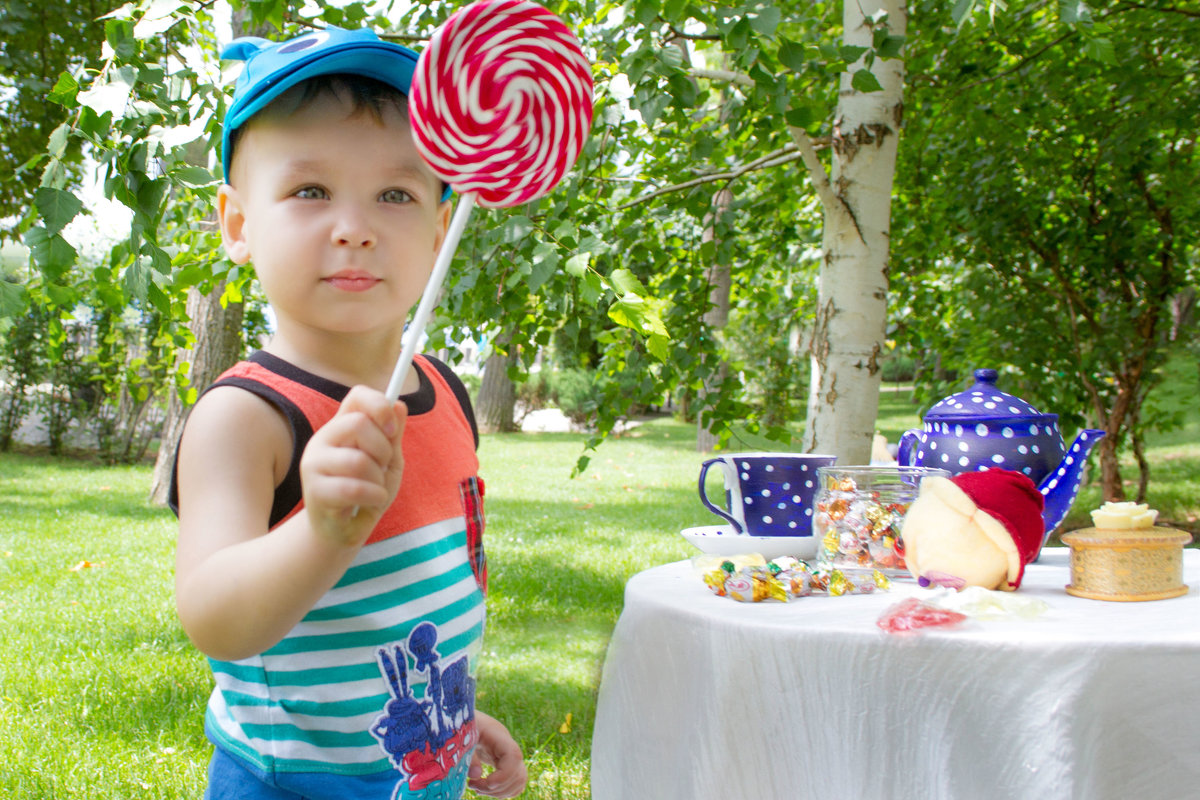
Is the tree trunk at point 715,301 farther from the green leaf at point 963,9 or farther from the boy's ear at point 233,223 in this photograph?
the boy's ear at point 233,223

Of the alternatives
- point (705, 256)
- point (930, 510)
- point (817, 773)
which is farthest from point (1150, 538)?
point (705, 256)

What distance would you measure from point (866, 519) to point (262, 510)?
3.15 ft

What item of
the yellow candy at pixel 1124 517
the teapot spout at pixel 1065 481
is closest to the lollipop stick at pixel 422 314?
the yellow candy at pixel 1124 517

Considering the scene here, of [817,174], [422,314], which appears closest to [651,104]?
[817,174]

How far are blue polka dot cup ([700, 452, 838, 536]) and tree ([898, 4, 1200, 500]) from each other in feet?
10.2

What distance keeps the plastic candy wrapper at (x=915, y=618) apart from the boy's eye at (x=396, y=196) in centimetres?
75

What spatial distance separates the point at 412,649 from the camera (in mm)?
1046

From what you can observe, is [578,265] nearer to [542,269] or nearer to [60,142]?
[542,269]

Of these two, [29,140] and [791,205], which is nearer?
[29,140]

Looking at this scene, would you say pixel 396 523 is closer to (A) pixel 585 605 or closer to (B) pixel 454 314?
(B) pixel 454 314

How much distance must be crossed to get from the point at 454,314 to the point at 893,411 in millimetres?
18469

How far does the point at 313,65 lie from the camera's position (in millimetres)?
976

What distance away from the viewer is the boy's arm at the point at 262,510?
75cm

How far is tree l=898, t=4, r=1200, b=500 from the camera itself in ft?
14.7
